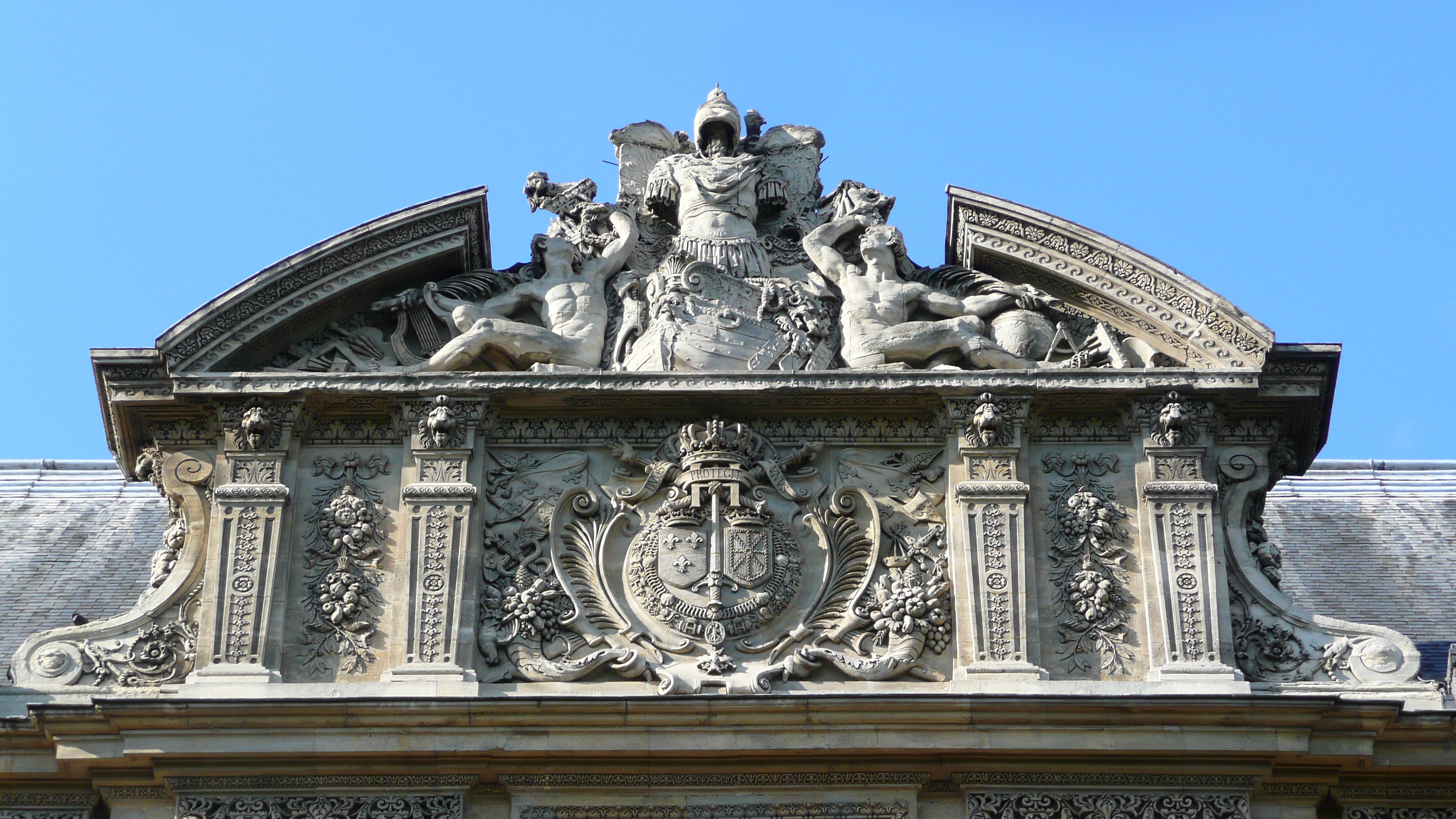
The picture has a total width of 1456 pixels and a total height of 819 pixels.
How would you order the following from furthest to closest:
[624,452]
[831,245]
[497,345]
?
[831,245], [497,345], [624,452]

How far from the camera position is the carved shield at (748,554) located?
51.3 ft

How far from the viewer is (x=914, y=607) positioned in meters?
15.6

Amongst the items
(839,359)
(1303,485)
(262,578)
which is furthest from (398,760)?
(1303,485)

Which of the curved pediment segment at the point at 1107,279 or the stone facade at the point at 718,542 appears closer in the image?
the stone facade at the point at 718,542

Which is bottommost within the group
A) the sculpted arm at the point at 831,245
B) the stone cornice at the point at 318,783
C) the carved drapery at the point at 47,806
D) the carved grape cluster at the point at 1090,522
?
the carved drapery at the point at 47,806

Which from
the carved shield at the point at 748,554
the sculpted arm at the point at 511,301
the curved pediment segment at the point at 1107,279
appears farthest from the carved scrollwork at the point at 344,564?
the curved pediment segment at the point at 1107,279

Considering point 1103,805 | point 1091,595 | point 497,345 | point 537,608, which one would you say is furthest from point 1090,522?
point 497,345

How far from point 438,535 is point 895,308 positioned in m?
3.64

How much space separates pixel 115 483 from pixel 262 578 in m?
7.00

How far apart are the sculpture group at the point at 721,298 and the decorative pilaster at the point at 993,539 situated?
0.58 metres

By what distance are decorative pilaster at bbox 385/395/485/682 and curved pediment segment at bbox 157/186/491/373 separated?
3.70 ft

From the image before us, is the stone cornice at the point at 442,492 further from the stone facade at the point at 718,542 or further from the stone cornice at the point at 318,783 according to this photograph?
the stone cornice at the point at 318,783

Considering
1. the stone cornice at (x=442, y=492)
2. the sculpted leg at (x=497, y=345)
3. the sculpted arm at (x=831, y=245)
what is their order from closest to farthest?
the stone cornice at (x=442, y=492)
the sculpted leg at (x=497, y=345)
the sculpted arm at (x=831, y=245)

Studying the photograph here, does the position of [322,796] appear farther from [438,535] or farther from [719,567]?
[719,567]
